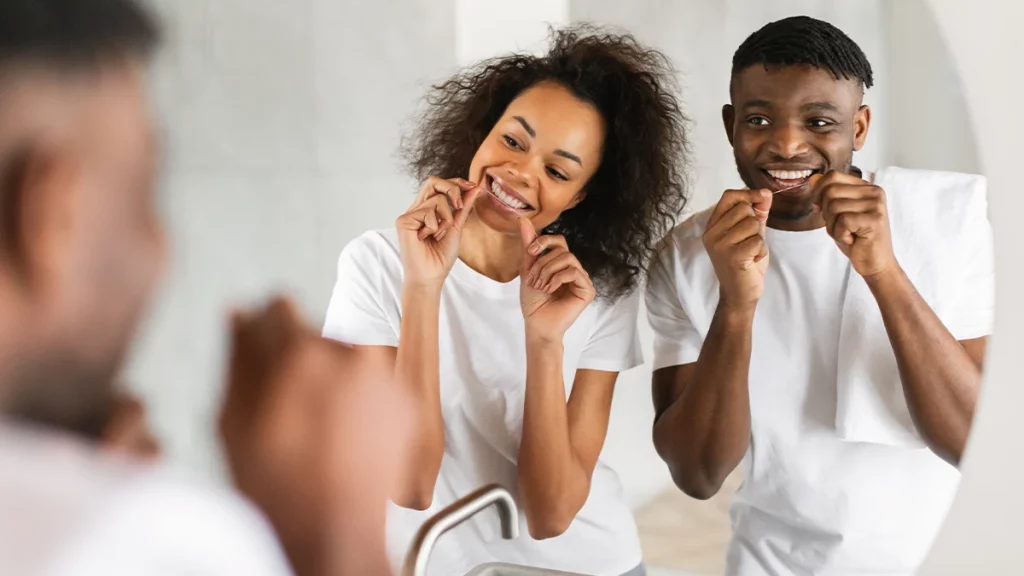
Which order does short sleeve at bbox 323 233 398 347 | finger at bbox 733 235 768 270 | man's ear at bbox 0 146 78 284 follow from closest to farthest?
man's ear at bbox 0 146 78 284 < short sleeve at bbox 323 233 398 347 < finger at bbox 733 235 768 270

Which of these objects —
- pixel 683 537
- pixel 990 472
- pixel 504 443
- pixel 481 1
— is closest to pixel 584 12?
pixel 481 1

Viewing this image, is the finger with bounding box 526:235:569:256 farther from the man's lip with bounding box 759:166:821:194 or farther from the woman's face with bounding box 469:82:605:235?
the man's lip with bounding box 759:166:821:194

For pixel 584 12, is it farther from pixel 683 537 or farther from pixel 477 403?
pixel 683 537

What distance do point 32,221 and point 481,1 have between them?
40cm

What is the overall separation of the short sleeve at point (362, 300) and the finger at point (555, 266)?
131mm

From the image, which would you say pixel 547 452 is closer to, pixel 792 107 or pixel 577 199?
pixel 577 199

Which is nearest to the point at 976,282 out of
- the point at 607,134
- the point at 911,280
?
the point at 911,280

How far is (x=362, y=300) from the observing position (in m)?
0.74

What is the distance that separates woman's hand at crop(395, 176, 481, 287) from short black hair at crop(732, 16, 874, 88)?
0.28 metres

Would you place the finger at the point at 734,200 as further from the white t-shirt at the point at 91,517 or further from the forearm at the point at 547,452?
the white t-shirt at the point at 91,517

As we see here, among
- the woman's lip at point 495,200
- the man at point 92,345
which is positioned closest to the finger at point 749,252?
the woman's lip at point 495,200

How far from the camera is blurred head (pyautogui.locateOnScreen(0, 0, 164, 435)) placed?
2.00ft

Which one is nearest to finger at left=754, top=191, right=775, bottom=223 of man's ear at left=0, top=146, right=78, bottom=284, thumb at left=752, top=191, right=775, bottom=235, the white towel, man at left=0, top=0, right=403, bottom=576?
thumb at left=752, top=191, right=775, bottom=235

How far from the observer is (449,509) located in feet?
2.53
